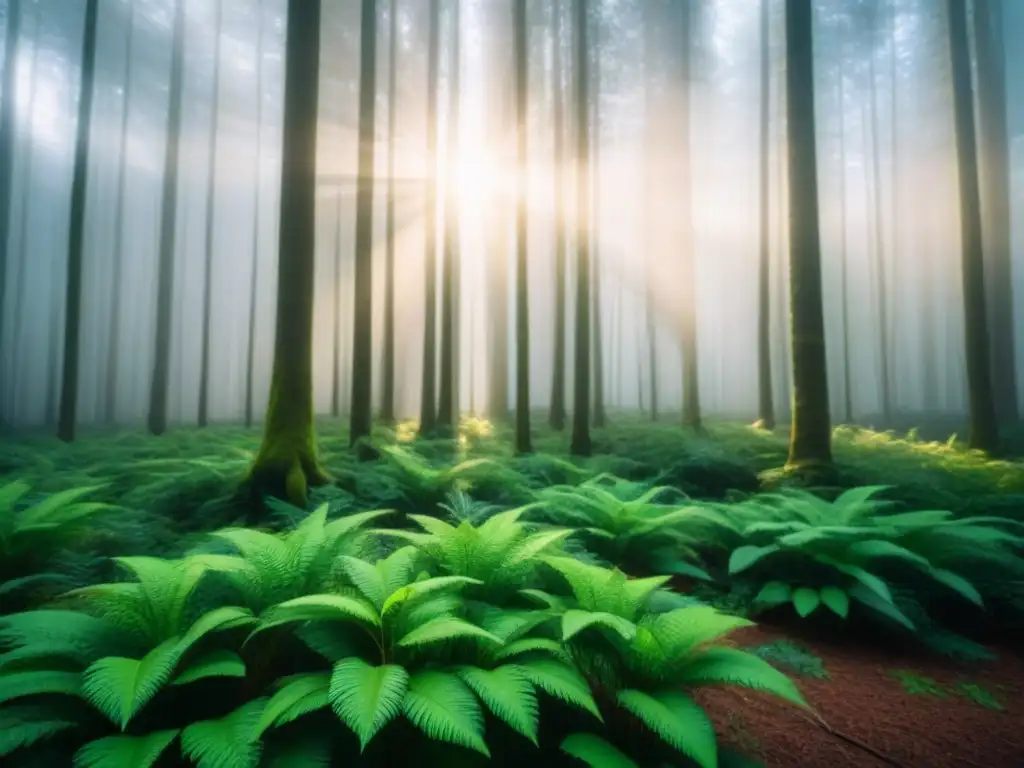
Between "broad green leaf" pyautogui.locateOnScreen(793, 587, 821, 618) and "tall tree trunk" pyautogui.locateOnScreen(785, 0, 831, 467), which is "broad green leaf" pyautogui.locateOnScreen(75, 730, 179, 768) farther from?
"tall tree trunk" pyautogui.locateOnScreen(785, 0, 831, 467)

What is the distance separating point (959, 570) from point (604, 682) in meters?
4.13

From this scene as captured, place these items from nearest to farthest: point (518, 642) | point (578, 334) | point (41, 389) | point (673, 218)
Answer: point (518, 642) < point (578, 334) < point (673, 218) < point (41, 389)

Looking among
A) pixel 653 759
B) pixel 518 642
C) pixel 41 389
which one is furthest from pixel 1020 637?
pixel 41 389

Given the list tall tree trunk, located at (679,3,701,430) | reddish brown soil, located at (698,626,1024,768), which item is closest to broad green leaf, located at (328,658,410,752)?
reddish brown soil, located at (698,626,1024,768)

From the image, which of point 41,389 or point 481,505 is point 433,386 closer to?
point 481,505

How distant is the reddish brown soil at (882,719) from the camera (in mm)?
2875

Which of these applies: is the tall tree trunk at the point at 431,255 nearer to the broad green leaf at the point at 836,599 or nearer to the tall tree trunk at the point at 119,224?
the broad green leaf at the point at 836,599

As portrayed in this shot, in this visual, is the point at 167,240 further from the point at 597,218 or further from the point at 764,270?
the point at 764,270

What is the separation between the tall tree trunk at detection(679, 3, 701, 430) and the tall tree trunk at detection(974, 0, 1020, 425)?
28.6 ft

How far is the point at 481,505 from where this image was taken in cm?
595

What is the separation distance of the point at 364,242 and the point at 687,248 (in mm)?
11298

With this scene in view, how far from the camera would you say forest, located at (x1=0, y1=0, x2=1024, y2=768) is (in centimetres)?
255

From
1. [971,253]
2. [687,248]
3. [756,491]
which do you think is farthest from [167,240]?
[971,253]

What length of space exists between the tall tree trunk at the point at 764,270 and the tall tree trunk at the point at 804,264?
8182mm
